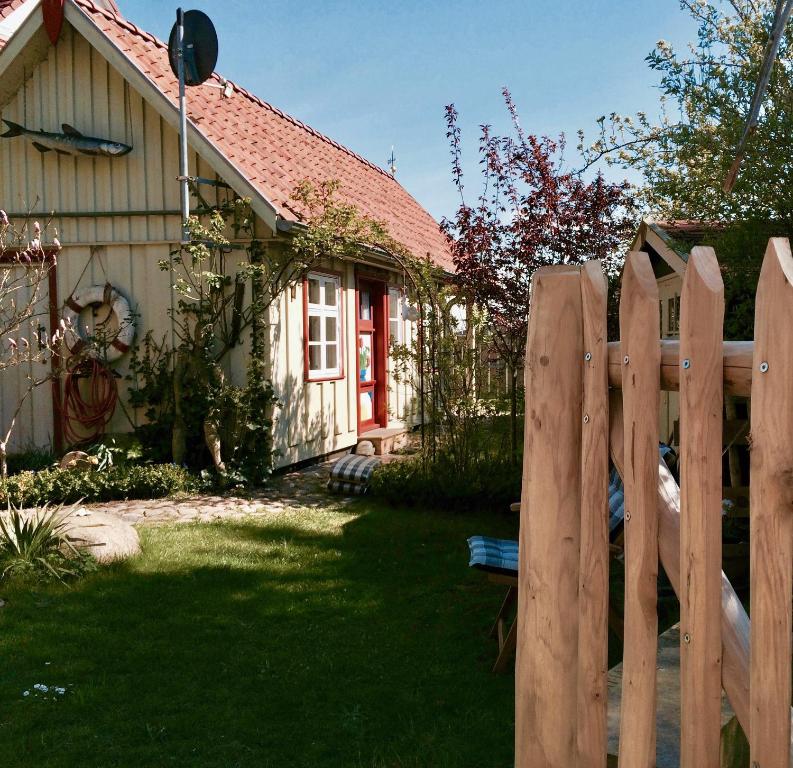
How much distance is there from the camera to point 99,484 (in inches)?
356

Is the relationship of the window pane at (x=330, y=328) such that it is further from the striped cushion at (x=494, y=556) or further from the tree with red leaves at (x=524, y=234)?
the striped cushion at (x=494, y=556)

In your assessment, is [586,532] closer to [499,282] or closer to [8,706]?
[8,706]

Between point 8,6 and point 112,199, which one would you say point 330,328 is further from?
point 8,6

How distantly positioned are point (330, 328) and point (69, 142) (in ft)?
12.7

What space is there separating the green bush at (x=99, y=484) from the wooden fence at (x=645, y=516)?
24.5 ft

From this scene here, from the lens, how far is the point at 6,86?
1043cm

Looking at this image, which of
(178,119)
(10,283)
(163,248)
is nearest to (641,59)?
(178,119)

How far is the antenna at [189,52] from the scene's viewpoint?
9383 millimetres

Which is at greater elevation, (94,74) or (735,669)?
(94,74)

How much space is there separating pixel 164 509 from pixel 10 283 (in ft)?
13.2

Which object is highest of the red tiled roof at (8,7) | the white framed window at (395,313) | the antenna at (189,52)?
the red tiled roof at (8,7)

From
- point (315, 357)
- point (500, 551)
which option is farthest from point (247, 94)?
point (500, 551)

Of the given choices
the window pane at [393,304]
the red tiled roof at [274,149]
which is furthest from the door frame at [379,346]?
the red tiled roof at [274,149]

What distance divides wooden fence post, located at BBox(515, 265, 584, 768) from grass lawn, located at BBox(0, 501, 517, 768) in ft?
5.05
